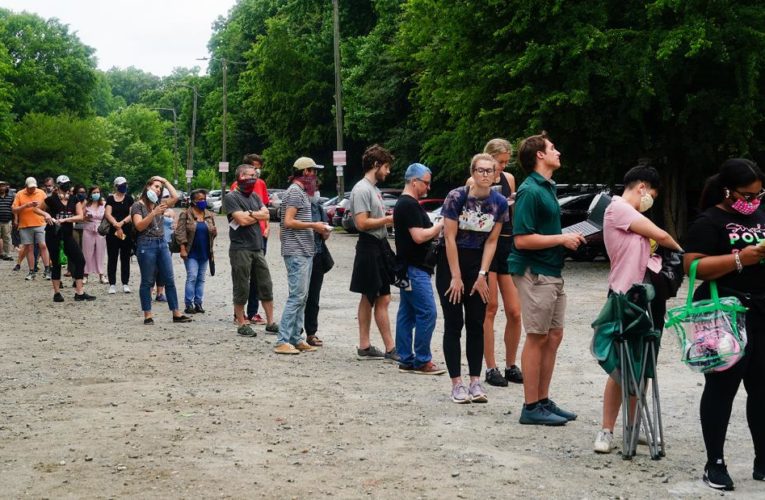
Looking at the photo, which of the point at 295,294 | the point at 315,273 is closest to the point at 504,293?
the point at 295,294

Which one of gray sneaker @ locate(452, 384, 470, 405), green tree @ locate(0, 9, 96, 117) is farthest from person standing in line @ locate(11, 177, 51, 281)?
green tree @ locate(0, 9, 96, 117)

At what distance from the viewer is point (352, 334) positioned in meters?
12.8

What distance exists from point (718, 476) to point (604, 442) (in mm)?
917

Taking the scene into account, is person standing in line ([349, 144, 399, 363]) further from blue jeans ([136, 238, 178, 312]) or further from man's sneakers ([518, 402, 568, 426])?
blue jeans ([136, 238, 178, 312])

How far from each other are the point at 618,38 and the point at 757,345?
17608 mm

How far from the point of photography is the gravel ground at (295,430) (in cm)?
614

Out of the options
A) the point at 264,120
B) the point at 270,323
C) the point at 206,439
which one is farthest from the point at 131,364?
the point at 264,120

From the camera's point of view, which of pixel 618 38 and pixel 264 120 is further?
pixel 264 120

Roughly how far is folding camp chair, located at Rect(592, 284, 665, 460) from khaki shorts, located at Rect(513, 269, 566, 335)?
2.41 feet

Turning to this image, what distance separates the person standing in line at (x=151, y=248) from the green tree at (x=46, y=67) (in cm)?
6838

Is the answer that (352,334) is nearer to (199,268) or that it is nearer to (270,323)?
(270,323)

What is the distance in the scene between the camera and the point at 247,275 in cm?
1266

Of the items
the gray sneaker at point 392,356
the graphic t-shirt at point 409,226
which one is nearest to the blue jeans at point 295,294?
the gray sneaker at point 392,356

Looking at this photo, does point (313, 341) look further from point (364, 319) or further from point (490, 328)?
point (490, 328)
